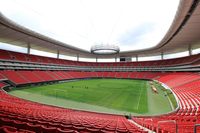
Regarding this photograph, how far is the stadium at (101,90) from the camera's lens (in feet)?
18.5

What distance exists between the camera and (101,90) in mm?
27500

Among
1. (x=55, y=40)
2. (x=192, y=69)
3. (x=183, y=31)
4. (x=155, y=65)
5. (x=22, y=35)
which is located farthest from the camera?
(x=155, y=65)

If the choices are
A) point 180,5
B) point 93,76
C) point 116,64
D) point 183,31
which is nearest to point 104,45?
point 93,76

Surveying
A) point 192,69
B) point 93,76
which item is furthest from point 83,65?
point 192,69

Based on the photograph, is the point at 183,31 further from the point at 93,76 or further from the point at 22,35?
the point at 93,76

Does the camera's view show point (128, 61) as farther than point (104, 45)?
Yes

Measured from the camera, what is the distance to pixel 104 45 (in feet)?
162

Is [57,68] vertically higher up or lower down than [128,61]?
lower down

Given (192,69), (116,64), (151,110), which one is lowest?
(151,110)

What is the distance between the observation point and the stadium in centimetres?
563

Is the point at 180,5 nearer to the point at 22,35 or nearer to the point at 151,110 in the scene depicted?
the point at 151,110

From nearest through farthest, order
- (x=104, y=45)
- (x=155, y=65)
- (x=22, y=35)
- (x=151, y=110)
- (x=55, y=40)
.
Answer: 1. (x=151, y=110)
2. (x=22, y=35)
3. (x=55, y=40)
4. (x=104, y=45)
5. (x=155, y=65)

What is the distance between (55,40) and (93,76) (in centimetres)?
2901

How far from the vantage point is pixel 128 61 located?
6981cm
